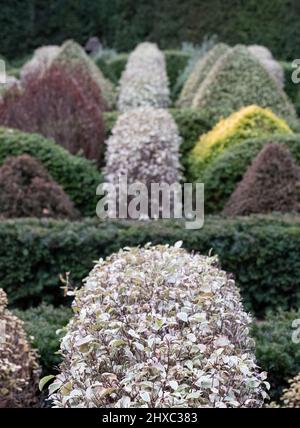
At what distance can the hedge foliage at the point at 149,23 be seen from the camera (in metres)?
21.4

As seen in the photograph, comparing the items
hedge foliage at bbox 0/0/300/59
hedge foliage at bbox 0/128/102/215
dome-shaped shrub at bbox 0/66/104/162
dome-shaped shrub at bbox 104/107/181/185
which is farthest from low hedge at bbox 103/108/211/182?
hedge foliage at bbox 0/0/300/59

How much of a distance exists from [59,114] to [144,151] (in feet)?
4.98

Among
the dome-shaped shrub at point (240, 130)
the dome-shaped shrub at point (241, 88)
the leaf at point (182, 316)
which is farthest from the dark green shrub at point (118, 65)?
the leaf at point (182, 316)

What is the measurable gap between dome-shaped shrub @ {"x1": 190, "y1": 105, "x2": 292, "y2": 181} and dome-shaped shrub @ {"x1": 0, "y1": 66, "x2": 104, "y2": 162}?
1.11 m

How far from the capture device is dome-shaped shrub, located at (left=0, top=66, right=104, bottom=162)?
970 cm

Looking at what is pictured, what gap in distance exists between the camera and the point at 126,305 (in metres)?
3.84

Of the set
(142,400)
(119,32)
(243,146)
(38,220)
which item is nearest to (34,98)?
(243,146)

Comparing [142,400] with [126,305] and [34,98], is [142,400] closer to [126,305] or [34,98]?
[126,305]

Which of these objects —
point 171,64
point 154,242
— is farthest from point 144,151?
point 171,64

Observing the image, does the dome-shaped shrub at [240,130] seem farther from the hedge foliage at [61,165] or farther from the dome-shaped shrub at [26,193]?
the dome-shaped shrub at [26,193]

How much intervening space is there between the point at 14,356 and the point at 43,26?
21788 mm

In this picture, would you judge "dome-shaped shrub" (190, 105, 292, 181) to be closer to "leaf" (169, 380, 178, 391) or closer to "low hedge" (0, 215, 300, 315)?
"low hedge" (0, 215, 300, 315)

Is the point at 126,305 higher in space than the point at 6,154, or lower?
lower

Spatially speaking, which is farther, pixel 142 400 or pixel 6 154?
pixel 6 154
